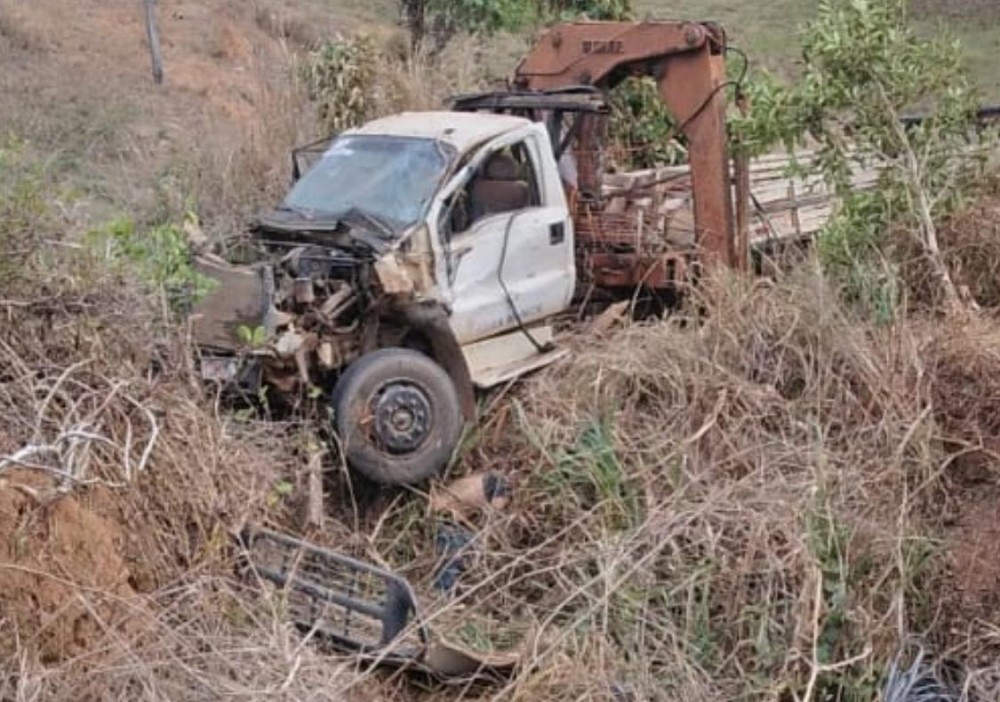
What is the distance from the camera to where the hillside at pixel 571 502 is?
532 cm

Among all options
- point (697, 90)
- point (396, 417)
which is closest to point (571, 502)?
point (396, 417)

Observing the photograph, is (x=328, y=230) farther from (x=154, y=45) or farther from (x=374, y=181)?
(x=154, y=45)

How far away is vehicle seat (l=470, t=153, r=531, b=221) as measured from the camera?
8562mm

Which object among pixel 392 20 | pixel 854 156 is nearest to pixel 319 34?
pixel 392 20

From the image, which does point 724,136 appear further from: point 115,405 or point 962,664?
point 115,405

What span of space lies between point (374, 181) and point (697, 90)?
2.50 meters

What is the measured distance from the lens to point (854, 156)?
9.00 meters

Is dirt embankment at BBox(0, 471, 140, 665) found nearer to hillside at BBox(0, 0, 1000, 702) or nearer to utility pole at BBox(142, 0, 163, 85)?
hillside at BBox(0, 0, 1000, 702)

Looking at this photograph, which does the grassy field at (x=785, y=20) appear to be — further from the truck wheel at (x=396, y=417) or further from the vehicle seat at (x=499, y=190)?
the truck wheel at (x=396, y=417)

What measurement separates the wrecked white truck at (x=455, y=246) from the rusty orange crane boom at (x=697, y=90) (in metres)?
0.01

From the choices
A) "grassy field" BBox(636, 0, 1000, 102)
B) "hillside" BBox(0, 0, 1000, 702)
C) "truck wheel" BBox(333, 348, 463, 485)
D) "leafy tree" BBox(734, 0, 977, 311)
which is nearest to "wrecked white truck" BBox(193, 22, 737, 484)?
"truck wheel" BBox(333, 348, 463, 485)

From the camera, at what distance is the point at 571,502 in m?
7.06

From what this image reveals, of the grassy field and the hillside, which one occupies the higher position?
the grassy field

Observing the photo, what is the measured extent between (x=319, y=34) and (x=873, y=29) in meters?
13.4
